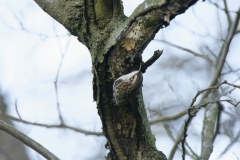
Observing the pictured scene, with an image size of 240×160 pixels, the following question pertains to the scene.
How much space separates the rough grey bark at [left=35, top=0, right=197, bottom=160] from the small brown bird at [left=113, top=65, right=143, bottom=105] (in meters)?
0.02

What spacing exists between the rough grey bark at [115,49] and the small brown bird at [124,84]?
0.02 m

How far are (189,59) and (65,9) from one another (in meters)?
2.96

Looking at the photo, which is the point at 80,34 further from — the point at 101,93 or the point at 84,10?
the point at 101,93

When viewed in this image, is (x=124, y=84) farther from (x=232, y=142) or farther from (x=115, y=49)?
(x=232, y=142)

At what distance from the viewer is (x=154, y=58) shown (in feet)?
4.13

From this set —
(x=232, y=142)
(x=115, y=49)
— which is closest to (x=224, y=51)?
(x=232, y=142)

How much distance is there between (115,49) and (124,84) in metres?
0.11

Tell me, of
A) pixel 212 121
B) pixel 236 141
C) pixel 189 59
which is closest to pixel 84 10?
pixel 212 121

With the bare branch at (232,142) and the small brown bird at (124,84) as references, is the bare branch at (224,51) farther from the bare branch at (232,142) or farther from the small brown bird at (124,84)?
the small brown bird at (124,84)

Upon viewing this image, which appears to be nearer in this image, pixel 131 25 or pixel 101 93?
pixel 131 25

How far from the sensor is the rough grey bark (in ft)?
3.80

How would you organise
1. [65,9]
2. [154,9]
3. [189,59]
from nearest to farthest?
1. [154,9]
2. [65,9]
3. [189,59]

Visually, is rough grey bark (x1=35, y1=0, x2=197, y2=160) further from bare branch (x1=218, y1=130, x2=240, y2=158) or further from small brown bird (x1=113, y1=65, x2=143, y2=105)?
bare branch (x1=218, y1=130, x2=240, y2=158)

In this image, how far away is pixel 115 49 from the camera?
121 centimetres
